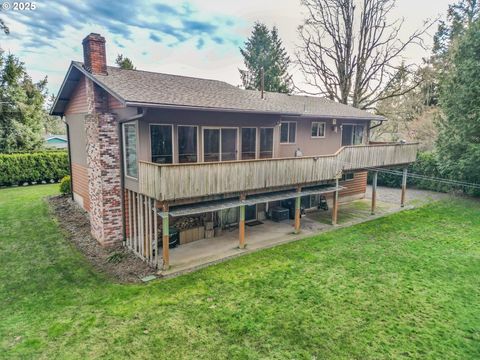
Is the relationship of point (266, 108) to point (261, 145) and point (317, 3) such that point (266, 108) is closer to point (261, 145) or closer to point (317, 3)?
point (261, 145)

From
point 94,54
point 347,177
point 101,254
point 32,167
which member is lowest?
point 101,254

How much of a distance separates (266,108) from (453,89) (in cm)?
1288

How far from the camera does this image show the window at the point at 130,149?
989cm

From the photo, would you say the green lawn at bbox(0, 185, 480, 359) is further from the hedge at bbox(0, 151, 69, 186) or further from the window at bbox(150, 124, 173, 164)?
A: the hedge at bbox(0, 151, 69, 186)

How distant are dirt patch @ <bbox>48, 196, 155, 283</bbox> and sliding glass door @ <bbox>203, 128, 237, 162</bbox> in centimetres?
437

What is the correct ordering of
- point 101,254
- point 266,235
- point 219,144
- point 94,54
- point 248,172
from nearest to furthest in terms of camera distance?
point 101,254 < point 248,172 < point 94,54 < point 219,144 < point 266,235

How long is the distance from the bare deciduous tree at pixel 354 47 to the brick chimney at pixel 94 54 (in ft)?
68.9

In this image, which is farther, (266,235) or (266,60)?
(266,60)

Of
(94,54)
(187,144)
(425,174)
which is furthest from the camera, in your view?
(425,174)

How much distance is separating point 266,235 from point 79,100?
31.6 feet

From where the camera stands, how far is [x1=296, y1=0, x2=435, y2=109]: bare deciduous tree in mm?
24719

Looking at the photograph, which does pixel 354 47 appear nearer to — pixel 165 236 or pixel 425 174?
pixel 425 174

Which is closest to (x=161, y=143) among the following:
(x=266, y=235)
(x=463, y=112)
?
(x=266, y=235)

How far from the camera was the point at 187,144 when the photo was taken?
10.8m
